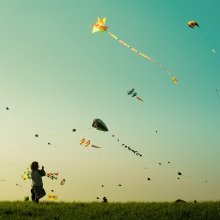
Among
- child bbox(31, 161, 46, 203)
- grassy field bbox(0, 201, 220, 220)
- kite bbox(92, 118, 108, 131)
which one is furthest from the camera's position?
child bbox(31, 161, 46, 203)

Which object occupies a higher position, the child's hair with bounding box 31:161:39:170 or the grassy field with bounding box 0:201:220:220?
the child's hair with bounding box 31:161:39:170

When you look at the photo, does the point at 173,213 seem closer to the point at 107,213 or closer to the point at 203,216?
the point at 203,216

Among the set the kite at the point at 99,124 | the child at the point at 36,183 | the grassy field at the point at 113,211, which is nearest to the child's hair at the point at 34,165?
the child at the point at 36,183

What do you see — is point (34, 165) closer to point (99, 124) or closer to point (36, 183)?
point (36, 183)

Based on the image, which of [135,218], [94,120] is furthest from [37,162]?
[135,218]

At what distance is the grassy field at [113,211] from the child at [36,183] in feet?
6.55

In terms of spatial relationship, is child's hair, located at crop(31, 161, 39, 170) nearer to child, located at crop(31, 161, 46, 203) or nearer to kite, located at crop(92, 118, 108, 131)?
child, located at crop(31, 161, 46, 203)

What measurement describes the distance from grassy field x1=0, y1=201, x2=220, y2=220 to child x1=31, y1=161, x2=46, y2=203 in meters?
2.00

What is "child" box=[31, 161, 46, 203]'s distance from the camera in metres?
22.9

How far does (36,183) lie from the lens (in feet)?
75.2

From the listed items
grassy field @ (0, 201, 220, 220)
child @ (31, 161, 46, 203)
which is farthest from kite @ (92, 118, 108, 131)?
child @ (31, 161, 46, 203)

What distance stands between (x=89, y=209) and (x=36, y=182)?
14.1 feet

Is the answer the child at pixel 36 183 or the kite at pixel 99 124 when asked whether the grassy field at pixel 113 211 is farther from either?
the kite at pixel 99 124

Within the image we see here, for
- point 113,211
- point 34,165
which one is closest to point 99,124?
point 34,165
